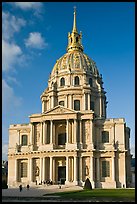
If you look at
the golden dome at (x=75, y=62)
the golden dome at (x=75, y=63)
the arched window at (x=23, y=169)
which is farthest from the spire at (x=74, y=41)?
the arched window at (x=23, y=169)

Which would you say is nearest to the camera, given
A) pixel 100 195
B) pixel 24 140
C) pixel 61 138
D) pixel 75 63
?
pixel 100 195

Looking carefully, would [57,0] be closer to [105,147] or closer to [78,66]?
[105,147]

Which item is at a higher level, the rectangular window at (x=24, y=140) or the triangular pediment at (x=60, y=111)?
the triangular pediment at (x=60, y=111)

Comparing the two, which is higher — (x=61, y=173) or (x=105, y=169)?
(x=105, y=169)

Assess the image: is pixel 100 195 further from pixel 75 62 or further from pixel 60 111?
pixel 75 62

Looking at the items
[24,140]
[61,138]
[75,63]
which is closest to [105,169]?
[61,138]

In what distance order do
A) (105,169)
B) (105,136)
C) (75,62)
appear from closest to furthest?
(105,169), (105,136), (75,62)

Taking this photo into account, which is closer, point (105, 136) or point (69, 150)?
point (69, 150)

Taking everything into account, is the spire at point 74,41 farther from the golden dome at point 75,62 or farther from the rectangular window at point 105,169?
the rectangular window at point 105,169

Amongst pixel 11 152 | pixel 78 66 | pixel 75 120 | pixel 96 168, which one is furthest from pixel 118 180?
pixel 78 66

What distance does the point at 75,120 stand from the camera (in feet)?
214

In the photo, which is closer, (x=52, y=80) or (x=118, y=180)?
(x=118, y=180)

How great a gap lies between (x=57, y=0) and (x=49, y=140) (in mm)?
53909

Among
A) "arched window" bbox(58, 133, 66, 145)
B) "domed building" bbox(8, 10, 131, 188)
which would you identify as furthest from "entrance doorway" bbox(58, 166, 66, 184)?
"arched window" bbox(58, 133, 66, 145)
